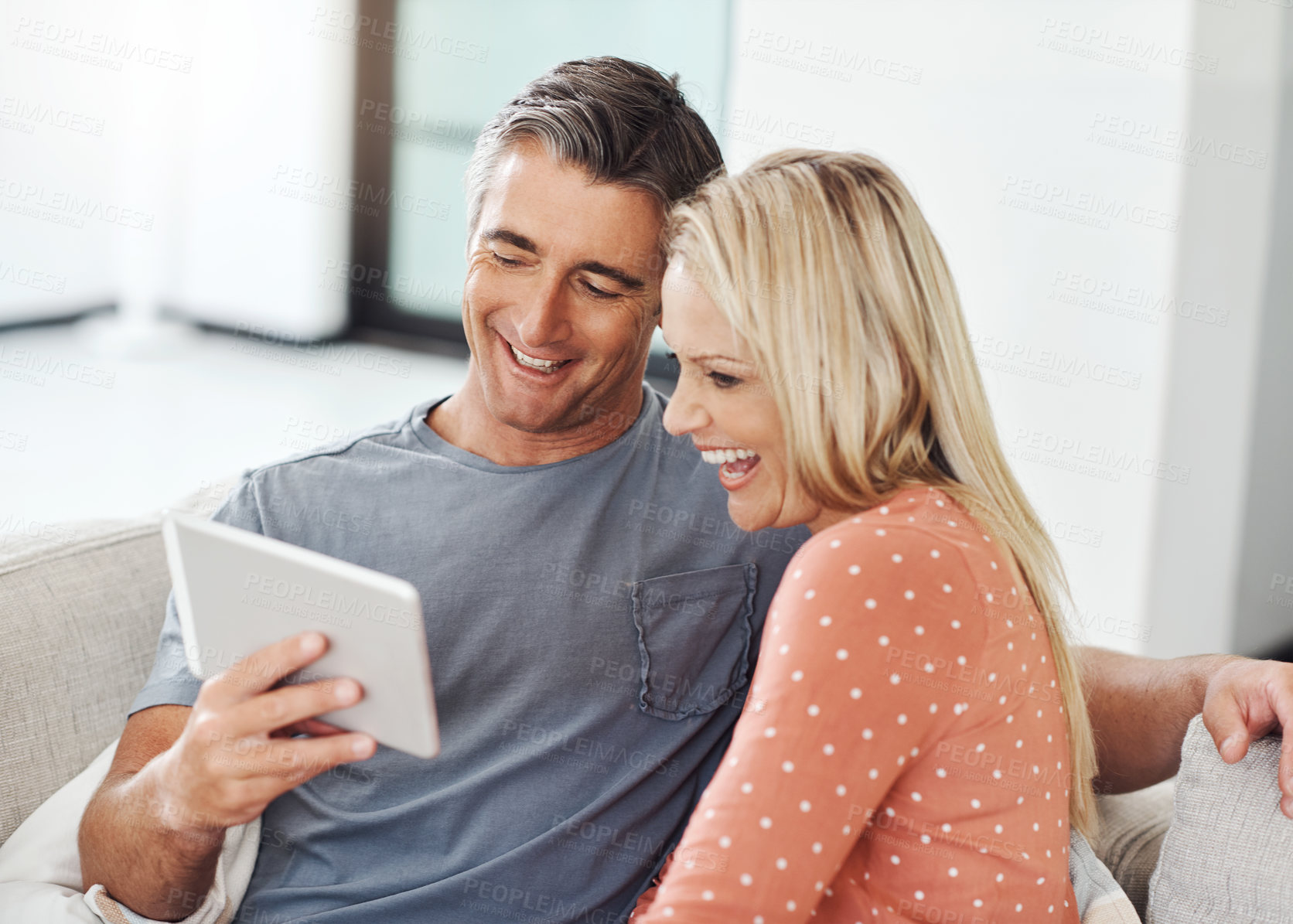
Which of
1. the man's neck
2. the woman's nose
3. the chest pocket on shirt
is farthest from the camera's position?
the man's neck

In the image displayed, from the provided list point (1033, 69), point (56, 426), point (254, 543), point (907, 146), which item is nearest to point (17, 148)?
point (56, 426)

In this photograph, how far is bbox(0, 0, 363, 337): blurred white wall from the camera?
5.35 meters

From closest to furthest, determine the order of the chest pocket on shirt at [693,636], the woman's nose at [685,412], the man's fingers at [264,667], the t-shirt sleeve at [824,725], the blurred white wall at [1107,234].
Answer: the t-shirt sleeve at [824,725] < the man's fingers at [264,667] < the woman's nose at [685,412] < the chest pocket on shirt at [693,636] < the blurred white wall at [1107,234]

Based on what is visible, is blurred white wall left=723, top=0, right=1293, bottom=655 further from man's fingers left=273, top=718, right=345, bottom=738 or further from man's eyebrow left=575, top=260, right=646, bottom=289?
man's fingers left=273, top=718, right=345, bottom=738

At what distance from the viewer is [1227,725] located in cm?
113

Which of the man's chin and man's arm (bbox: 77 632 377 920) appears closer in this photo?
man's arm (bbox: 77 632 377 920)

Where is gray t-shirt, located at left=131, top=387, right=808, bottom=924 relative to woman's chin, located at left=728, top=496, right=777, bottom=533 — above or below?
below

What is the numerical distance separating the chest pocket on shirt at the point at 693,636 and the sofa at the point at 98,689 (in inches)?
20.0

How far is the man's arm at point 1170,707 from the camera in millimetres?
1117

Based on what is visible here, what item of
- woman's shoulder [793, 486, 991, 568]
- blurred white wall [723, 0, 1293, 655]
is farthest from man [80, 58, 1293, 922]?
blurred white wall [723, 0, 1293, 655]

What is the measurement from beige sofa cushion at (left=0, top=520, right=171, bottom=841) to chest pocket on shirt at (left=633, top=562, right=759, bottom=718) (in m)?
0.66

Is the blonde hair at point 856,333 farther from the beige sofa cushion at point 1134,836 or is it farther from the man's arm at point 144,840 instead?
the man's arm at point 144,840

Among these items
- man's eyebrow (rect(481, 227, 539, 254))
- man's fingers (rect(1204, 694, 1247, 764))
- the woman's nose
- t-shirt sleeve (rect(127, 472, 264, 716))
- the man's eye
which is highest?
man's eyebrow (rect(481, 227, 539, 254))

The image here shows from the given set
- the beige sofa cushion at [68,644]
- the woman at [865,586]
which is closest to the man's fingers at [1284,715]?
Answer: the woman at [865,586]
